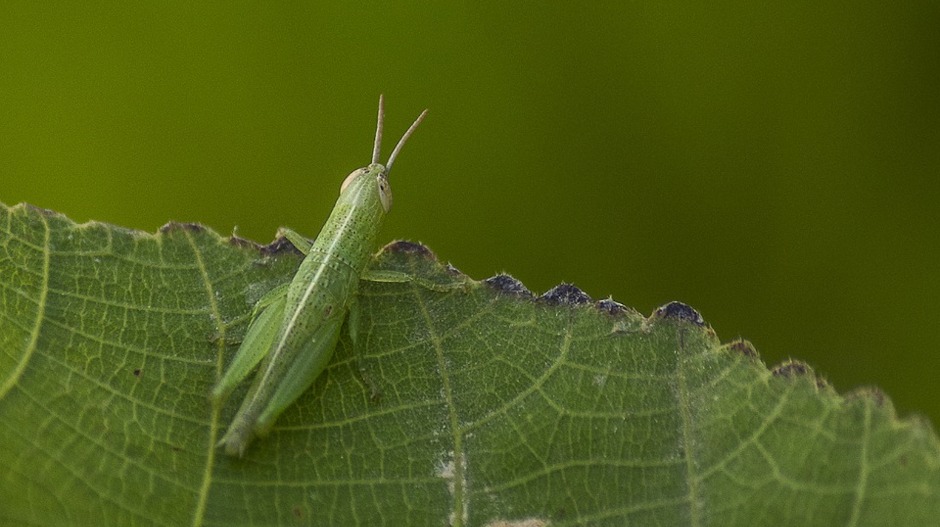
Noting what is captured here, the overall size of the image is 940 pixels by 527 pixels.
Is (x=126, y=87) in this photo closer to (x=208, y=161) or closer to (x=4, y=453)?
(x=208, y=161)

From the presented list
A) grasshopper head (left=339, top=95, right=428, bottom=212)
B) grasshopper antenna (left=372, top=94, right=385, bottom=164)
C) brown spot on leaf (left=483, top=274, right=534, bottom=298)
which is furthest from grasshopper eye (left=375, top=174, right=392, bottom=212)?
brown spot on leaf (left=483, top=274, right=534, bottom=298)

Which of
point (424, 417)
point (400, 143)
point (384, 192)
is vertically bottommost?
point (424, 417)

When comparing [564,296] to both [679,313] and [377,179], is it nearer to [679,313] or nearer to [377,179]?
[679,313]

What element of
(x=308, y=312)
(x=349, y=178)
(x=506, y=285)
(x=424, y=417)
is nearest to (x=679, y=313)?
(x=506, y=285)

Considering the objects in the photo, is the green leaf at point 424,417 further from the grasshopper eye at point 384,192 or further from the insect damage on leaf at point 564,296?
the grasshopper eye at point 384,192

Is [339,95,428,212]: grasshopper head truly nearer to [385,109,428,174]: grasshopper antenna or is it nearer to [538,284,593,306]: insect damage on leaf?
[385,109,428,174]: grasshopper antenna

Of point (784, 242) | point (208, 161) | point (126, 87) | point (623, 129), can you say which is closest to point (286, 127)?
point (208, 161)

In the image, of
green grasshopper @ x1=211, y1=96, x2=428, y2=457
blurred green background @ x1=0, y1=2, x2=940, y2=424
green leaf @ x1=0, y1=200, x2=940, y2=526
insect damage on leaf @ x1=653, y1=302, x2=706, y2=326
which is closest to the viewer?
green leaf @ x1=0, y1=200, x2=940, y2=526
